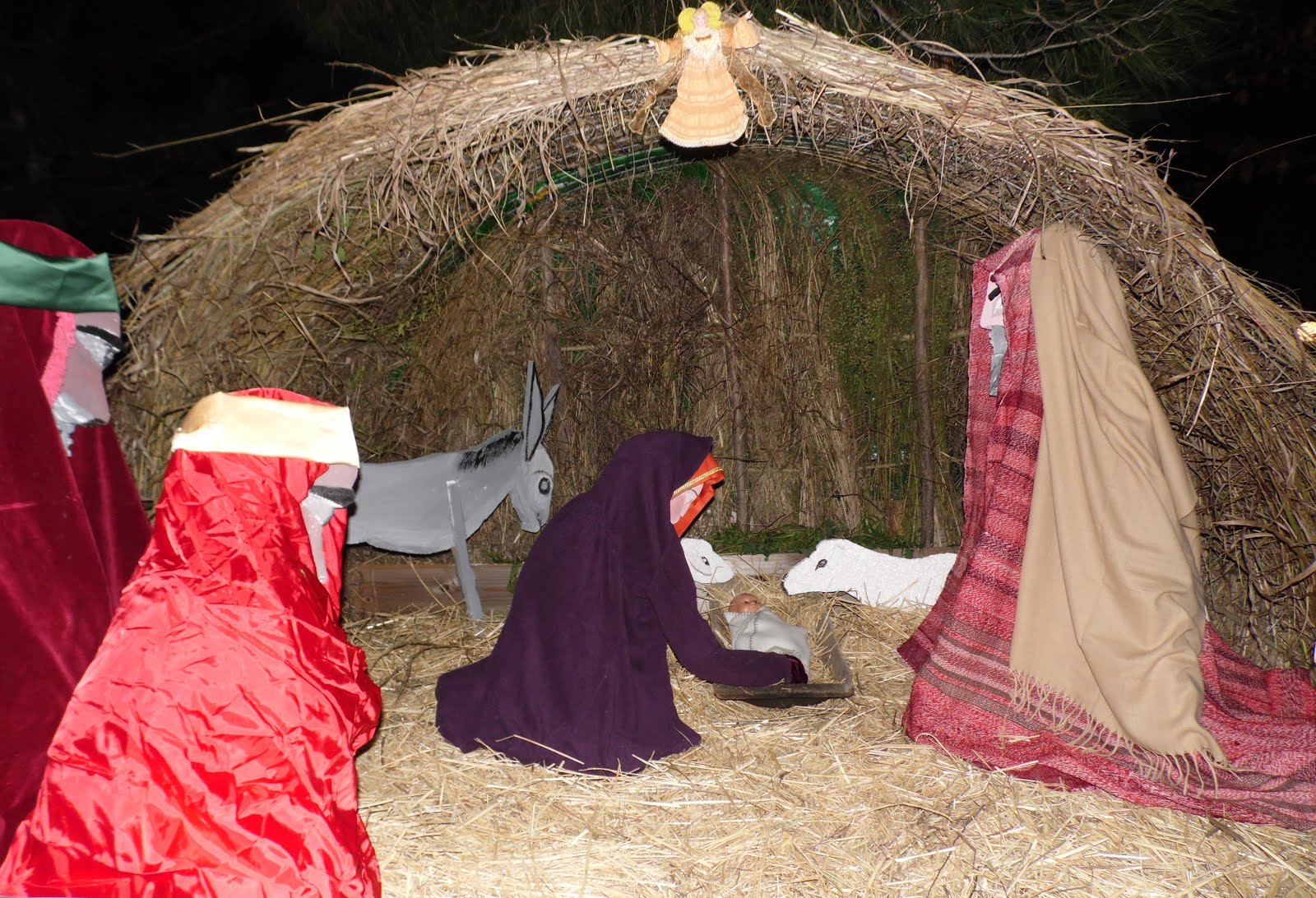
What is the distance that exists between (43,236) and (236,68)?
327 inches

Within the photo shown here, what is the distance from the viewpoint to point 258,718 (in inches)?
81.0

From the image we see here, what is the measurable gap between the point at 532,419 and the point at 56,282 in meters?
2.09

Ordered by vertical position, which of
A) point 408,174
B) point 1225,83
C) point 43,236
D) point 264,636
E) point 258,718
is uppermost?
point 1225,83

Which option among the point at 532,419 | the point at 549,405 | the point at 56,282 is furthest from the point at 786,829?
the point at 56,282

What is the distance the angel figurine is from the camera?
2820mm

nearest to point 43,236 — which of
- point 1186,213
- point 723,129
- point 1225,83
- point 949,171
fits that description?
point 723,129

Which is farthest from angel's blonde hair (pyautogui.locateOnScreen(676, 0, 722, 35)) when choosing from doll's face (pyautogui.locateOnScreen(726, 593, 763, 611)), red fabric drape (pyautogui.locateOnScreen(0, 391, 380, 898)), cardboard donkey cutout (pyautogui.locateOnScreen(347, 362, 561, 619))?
doll's face (pyautogui.locateOnScreen(726, 593, 763, 611))

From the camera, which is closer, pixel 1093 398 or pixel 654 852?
pixel 654 852

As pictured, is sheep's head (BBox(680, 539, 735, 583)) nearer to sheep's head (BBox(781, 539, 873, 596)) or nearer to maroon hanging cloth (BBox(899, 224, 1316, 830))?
sheep's head (BBox(781, 539, 873, 596))

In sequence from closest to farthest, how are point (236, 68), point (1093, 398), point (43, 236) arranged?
point (43, 236), point (1093, 398), point (236, 68)

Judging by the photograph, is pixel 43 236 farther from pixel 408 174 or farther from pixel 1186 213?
pixel 1186 213

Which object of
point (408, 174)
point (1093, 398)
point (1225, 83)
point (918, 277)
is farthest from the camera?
point (1225, 83)

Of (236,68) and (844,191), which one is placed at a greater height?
(236,68)

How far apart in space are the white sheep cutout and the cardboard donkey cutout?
1.25 metres
